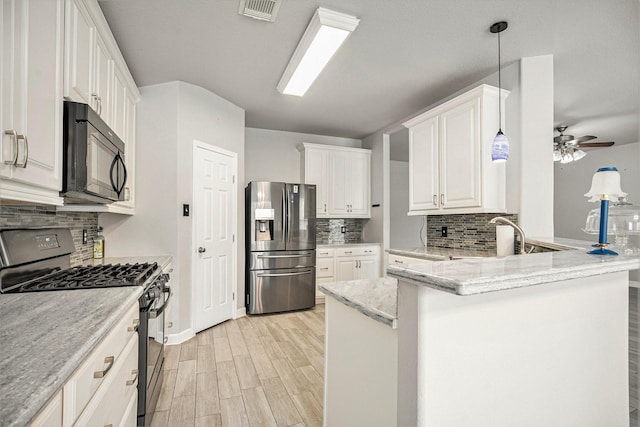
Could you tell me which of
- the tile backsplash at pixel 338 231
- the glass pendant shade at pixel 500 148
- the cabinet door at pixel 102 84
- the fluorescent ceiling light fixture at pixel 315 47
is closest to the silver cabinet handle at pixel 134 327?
the cabinet door at pixel 102 84

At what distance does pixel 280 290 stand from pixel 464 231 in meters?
2.36

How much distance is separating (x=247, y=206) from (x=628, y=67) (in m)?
4.27

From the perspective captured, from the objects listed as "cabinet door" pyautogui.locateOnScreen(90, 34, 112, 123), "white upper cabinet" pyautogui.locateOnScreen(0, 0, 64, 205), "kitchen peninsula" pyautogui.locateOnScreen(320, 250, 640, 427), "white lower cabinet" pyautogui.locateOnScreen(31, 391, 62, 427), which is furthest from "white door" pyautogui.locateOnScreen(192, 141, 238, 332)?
"white lower cabinet" pyautogui.locateOnScreen(31, 391, 62, 427)

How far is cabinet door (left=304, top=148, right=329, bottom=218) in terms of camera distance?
464 centimetres

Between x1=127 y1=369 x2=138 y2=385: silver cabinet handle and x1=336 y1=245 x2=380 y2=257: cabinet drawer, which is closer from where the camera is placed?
x1=127 y1=369 x2=138 y2=385: silver cabinet handle

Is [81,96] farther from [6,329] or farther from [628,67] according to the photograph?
[628,67]

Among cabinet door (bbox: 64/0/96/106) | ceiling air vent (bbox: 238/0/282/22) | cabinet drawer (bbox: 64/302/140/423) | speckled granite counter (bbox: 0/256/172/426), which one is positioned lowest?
cabinet drawer (bbox: 64/302/140/423)

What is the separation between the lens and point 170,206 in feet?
9.86

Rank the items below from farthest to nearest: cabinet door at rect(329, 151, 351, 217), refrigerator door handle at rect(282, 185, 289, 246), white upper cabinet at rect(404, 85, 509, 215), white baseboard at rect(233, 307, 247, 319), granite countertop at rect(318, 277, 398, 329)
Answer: cabinet door at rect(329, 151, 351, 217) → refrigerator door handle at rect(282, 185, 289, 246) → white baseboard at rect(233, 307, 247, 319) → white upper cabinet at rect(404, 85, 509, 215) → granite countertop at rect(318, 277, 398, 329)

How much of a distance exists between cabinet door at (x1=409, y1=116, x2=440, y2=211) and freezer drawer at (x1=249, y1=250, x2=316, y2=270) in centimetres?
153

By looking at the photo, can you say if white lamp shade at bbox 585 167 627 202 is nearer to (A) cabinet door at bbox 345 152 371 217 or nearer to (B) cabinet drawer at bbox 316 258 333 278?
(B) cabinet drawer at bbox 316 258 333 278

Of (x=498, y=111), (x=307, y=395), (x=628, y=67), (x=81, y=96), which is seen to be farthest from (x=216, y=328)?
A: (x=628, y=67)

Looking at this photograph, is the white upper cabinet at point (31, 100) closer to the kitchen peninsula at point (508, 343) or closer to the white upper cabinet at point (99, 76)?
the white upper cabinet at point (99, 76)

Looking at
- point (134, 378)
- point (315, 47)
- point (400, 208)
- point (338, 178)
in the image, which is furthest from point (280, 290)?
point (400, 208)
